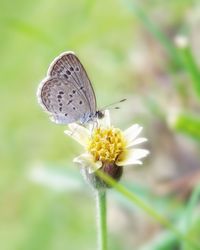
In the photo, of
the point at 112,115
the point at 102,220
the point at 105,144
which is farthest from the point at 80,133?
the point at 112,115

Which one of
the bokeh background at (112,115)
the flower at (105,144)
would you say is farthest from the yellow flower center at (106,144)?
the bokeh background at (112,115)

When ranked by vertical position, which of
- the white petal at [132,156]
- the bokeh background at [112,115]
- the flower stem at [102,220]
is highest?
the bokeh background at [112,115]

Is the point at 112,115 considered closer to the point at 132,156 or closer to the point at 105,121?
the point at 105,121

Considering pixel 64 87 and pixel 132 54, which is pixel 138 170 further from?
pixel 64 87

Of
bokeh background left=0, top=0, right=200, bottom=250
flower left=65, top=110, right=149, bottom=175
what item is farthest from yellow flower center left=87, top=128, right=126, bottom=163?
bokeh background left=0, top=0, right=200, bottom=250

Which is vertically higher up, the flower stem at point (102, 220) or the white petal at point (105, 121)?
the white petal at point (105, 121)

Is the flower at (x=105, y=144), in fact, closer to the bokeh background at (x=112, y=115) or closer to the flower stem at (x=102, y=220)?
the flower stem at (x=102, y=220)

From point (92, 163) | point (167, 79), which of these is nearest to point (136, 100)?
point (167, 79)
